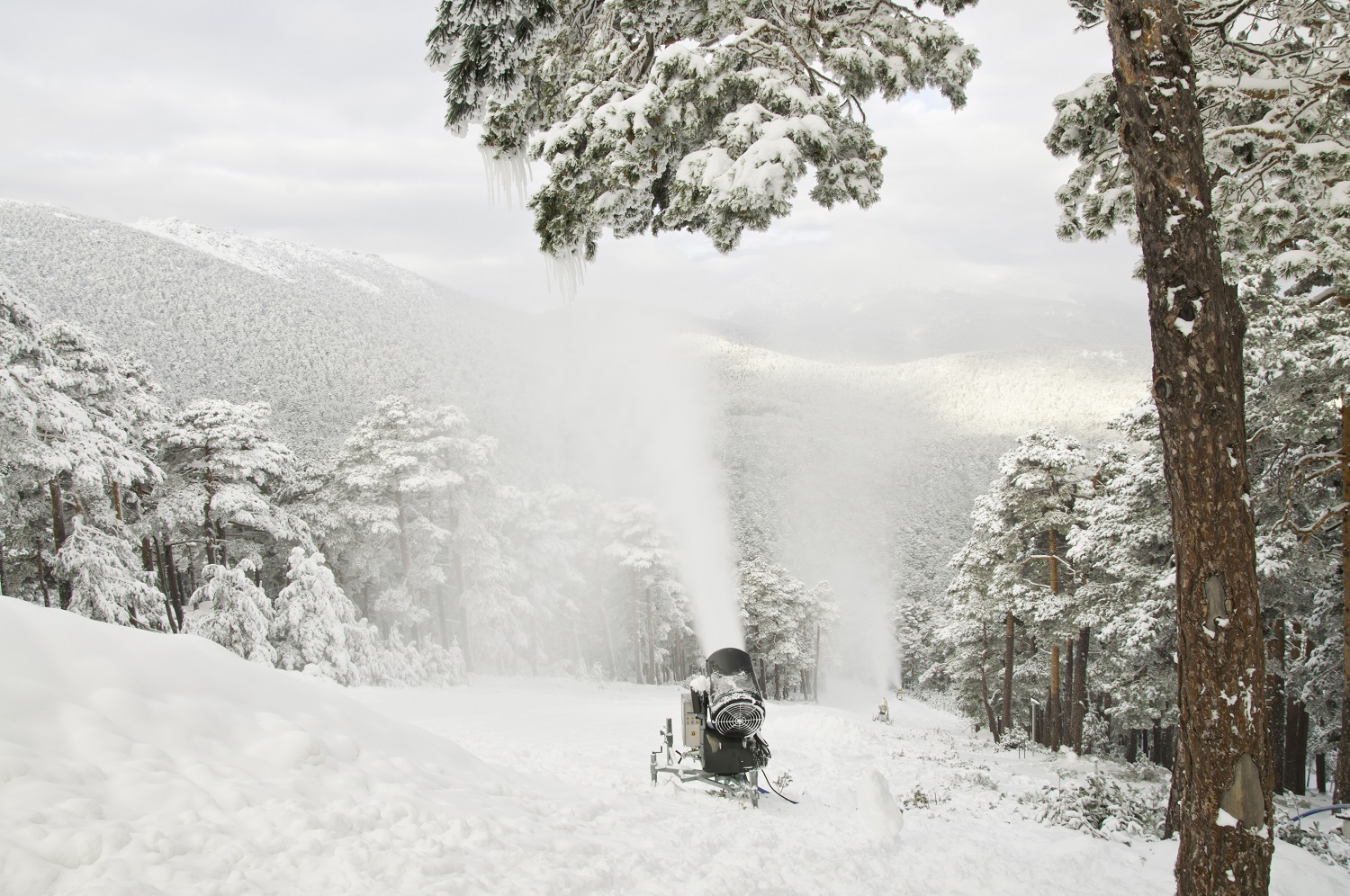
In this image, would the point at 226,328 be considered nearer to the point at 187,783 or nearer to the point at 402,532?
the point at 402,532

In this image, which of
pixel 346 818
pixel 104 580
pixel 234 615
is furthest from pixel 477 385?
pixel 346 818

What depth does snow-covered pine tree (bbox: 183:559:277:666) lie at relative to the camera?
20484 mm

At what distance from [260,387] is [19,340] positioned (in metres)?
127

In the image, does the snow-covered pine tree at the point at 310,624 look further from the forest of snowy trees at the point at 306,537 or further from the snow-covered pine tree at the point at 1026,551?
the snow-covered pine tree at the point at 1026,551

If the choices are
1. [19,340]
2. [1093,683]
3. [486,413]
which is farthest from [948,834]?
[486,413]

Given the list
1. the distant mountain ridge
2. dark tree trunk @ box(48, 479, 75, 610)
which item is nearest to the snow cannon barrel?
dark tree trunk @ box(48, 479, 75, 610)

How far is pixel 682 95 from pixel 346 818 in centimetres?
555

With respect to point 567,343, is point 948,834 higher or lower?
lower

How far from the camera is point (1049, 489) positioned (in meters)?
20.0

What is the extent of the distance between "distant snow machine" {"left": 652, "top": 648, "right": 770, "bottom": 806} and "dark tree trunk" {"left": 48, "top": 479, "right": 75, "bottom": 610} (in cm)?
1658

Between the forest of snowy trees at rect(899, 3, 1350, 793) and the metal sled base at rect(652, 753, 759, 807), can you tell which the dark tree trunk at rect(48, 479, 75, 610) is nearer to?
the metal sled base at rect(652, 753, 759, 807)

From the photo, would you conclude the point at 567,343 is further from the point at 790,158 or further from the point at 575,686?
the point at 790,158

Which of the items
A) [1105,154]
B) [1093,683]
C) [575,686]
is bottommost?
[575,686]

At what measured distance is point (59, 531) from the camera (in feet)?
57.9
